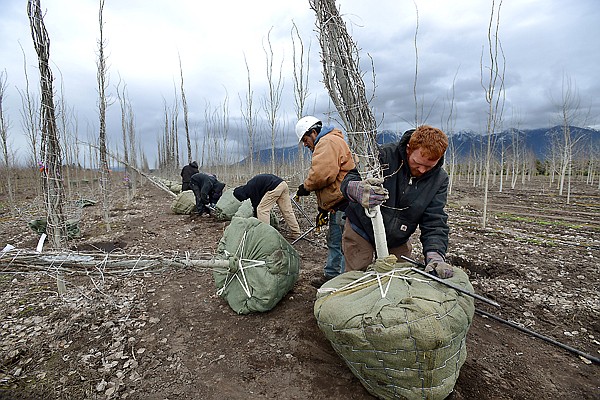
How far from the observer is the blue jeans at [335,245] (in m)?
3.65

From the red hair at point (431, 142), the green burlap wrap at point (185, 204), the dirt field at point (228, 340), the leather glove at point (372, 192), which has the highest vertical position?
the red hair at point (431, 142)

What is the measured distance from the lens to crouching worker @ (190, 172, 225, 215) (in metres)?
8.02

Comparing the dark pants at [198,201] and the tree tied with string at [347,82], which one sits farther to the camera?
the dark pants at [198,201]

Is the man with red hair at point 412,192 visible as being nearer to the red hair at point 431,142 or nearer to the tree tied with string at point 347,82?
the red hair at point 431,142

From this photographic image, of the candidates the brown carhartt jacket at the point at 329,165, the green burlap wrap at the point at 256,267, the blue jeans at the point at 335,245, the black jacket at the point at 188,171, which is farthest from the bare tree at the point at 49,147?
the black jacket at the point at 188,171

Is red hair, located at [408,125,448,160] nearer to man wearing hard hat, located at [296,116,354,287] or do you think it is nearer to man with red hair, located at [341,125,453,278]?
man with red hair, located at [341,125,453,278]

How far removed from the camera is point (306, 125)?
138 inches

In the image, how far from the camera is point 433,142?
2092 millimetres

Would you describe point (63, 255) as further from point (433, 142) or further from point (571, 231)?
point (571, 231)

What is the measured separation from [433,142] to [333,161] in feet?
3.99

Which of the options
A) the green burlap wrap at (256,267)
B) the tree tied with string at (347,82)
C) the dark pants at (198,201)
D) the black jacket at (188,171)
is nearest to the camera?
the tree tied with string at (347,82)

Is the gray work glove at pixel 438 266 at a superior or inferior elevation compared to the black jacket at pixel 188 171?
inferior

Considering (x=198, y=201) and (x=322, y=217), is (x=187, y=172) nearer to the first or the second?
(x=198, y=201)

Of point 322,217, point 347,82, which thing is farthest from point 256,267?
point 347,82
